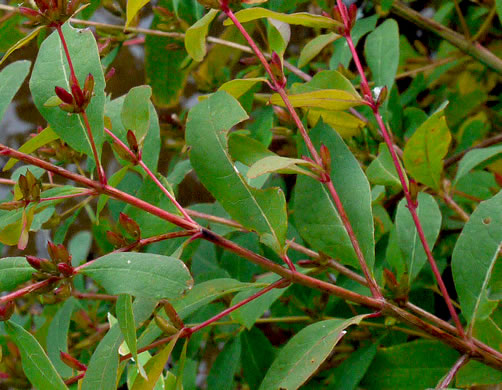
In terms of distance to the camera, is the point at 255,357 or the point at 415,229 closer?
the point at 415,229

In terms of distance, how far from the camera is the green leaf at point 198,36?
0.66 metres

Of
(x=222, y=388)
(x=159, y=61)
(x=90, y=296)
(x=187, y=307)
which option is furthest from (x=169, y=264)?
(x=159, y=61)

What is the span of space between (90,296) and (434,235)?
0.57 m

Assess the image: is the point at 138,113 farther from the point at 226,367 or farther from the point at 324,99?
the point at 226,367

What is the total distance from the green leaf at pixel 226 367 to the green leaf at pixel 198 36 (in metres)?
0.43

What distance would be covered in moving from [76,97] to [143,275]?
0.61 ft

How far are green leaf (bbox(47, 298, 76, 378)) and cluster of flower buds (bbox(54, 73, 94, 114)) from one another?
1.36 ft

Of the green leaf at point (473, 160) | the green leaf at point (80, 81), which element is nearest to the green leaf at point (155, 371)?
the green leaf at point (80, 81)

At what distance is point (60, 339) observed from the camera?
90 cm

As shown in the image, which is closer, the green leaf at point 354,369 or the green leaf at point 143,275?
the green leaf at point 143,275

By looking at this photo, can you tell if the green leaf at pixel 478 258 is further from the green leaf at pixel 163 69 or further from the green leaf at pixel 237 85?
the green leaf at pixel 163 69

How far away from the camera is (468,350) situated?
67 centimetres

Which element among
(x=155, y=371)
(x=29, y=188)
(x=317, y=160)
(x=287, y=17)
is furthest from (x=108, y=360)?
(x=287, y=17)

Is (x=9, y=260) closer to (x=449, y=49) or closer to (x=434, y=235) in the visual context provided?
(x=434, y=235)
